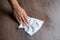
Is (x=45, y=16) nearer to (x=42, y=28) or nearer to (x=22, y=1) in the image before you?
(x=42, y=28)

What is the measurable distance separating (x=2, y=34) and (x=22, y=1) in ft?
1.30

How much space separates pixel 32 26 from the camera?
4.05 ft

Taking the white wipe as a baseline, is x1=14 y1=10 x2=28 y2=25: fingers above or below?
above

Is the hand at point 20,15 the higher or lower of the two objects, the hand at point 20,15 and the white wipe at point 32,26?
the higher

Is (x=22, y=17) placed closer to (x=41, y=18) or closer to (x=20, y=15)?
(x=20, y=15)

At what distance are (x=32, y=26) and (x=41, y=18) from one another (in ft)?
0.41

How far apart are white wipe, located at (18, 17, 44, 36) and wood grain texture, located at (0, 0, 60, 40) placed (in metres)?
0.03

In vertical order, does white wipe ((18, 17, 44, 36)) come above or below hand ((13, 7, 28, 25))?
below

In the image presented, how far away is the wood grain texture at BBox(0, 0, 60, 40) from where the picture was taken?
1.19m

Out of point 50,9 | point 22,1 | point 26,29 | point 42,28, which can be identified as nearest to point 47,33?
point 42,28

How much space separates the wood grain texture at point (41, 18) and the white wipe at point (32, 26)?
0.09 feet

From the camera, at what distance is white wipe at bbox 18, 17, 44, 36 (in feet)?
3.98

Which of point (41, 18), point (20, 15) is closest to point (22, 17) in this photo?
point (20, 15)

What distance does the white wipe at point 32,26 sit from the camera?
47.8 inches
